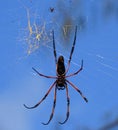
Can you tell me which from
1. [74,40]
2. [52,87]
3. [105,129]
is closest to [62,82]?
[52,87]

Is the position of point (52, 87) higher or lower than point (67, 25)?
lower

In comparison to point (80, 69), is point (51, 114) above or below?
below

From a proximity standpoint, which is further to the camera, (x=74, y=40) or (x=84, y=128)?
(x=84, y=128)

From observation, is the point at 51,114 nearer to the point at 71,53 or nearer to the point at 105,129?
the point at 71,53

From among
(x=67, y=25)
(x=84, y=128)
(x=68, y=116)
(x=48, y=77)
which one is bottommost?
(x=84, y=128)

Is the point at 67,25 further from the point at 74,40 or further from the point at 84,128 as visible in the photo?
the point at 84,128

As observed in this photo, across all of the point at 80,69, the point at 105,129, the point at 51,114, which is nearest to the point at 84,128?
the point at 105,129

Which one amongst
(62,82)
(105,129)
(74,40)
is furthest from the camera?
(105,129)

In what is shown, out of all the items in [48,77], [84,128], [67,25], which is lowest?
[84,128]

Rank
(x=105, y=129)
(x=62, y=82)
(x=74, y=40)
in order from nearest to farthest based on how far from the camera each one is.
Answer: (x=74, y=40) < (x=62, y=82) < (x=105, y=129)
